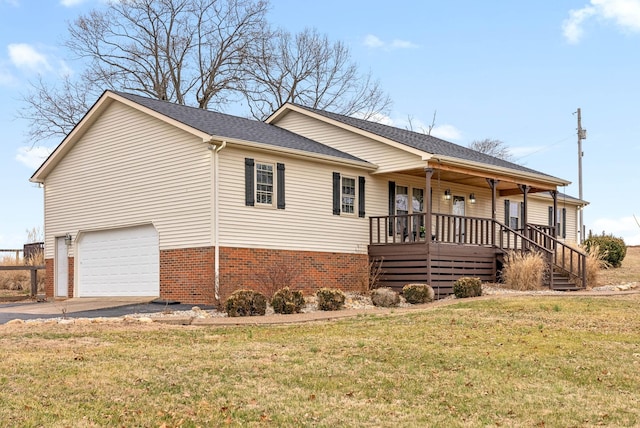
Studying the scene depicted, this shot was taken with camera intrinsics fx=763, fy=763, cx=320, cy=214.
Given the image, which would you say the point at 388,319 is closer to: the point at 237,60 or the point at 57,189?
the point at 57,189

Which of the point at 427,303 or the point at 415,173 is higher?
the point at 415,173

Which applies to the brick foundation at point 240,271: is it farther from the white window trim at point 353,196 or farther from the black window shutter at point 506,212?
the black window shutter at point 506,212

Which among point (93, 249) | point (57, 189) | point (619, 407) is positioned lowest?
point (619, 407)

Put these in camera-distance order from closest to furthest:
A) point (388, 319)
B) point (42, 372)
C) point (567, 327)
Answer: point (42, 372) < point (567, 327) < point (388, 319)

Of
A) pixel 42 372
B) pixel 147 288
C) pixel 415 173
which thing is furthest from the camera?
pixel 415 173

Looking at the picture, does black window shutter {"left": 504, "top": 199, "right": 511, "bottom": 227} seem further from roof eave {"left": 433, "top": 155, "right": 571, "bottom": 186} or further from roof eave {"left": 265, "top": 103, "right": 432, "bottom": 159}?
roof eave {"left": 265, "top": 103, "right": 432, "bottom": 159}

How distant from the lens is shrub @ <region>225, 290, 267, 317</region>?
52.0 feet

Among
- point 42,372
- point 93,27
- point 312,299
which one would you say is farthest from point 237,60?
point 42,372

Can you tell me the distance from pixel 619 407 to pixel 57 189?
19833 millimetres

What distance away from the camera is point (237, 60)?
123 ft

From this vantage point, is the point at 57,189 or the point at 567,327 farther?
the point at 57,189

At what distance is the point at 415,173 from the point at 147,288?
8.87m

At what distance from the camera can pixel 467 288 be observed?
19.6 meters

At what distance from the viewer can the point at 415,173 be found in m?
23.7
